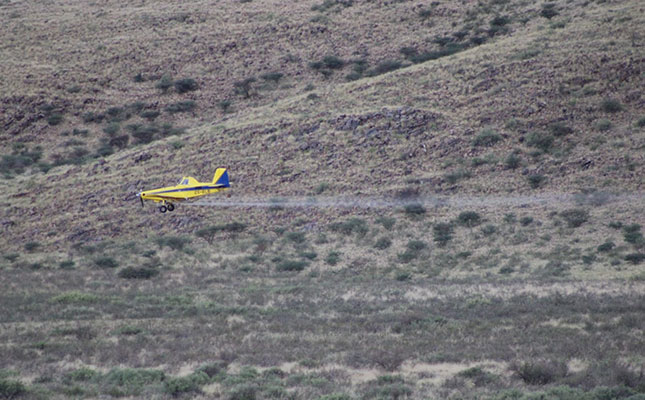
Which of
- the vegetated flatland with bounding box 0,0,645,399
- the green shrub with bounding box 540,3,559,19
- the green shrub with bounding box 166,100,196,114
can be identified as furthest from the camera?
the green shrub with bounding box 540,3,559,19

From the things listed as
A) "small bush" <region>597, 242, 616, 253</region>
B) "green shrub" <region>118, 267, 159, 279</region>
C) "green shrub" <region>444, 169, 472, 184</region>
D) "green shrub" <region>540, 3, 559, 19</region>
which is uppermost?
"green shrub" <region>540, 3, 559, 19</region>

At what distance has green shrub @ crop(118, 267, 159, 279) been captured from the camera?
142 feet

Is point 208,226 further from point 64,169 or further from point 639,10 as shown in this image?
point 639,10

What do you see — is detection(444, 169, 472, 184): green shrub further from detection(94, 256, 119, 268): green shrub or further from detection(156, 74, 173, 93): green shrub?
detection(156, 74, 173, 93): green shrub

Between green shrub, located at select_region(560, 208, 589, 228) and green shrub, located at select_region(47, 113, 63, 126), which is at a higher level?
green shrub, located at select_region(47, 113, 63, 126)

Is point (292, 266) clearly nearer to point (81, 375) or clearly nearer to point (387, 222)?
point (387, 222)

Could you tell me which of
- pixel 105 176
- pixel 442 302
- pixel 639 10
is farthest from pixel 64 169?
pixel 639 10

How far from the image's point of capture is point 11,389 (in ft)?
62.7

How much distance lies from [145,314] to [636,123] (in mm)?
38996

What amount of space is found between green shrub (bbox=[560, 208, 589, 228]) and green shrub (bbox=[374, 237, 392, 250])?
10909mm

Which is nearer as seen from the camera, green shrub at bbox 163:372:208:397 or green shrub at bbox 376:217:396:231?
green shrub at bbox 163:372:208:397

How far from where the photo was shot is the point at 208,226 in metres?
52.2

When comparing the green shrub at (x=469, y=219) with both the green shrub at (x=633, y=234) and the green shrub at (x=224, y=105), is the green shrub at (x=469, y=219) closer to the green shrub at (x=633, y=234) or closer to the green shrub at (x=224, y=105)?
the green shrub at (x=633, y=234)

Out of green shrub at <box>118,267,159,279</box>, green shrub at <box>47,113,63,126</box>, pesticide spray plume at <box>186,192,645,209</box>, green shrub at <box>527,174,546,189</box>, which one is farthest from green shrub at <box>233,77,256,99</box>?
green shrub at <box>118,267,159,279</box>
